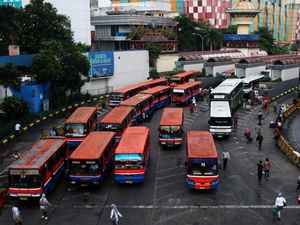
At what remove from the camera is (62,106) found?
44969mm

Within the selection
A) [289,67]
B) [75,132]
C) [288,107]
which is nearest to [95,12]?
[289,67]

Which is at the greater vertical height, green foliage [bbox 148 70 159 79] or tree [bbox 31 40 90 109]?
tree [bbox 31 40 90 109]

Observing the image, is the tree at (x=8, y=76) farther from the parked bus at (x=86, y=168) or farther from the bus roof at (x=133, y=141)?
the parked bus at (x=86, y=168)

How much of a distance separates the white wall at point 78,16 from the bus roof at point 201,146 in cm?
5194

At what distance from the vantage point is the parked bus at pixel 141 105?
36969 millimetres

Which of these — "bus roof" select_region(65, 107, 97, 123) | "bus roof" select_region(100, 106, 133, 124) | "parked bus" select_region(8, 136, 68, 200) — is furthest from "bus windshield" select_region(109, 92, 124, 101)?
"parked bus" select_region(8, 136, 68, 200)

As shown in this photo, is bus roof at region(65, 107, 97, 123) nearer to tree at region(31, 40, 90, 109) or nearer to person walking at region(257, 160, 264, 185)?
tree at region(31, 40, 90, 109)

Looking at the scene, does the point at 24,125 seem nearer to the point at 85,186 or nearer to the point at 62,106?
the point at 62,106

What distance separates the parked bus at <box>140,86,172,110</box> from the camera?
143 feet

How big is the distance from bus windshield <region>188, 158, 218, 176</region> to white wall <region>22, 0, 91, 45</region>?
182ft

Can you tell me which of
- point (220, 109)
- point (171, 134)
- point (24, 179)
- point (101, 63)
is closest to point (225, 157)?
point (171, 134)

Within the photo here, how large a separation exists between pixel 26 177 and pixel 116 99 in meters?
23.4

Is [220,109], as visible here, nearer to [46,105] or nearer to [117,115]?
[117,115]

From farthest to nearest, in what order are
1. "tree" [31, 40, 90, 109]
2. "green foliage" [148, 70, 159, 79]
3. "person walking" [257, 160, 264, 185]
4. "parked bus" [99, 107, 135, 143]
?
"green foliage" [148, 70, 159, 79], "tree" [31, 40, 90, 109], "parked bus" [99, 107, 135, 143], "person walking" [257, 160, 264, 185]
